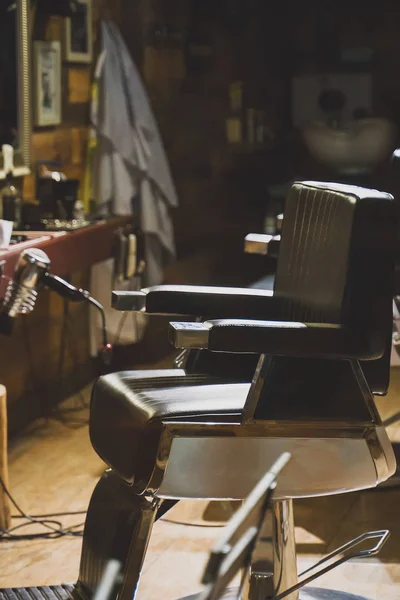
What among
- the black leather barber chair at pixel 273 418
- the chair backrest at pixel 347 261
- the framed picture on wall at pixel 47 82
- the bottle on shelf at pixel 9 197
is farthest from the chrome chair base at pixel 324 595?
the framed picture on wall at pixel 47 82

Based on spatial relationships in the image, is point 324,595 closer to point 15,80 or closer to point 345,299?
point 345,299

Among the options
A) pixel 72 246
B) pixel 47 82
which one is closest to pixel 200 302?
pixel 72 246

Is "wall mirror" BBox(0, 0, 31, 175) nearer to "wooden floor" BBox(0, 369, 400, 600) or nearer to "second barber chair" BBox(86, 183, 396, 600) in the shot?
"wooden floor" BBox(0, 369, 400, 600)

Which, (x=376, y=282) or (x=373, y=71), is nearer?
(x=376, y=282)

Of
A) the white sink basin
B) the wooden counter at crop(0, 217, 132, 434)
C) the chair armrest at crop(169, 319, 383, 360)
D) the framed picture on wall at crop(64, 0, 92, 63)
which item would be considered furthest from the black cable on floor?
the white sink basin

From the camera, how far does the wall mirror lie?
3525 mm

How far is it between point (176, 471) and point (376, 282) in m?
0.55

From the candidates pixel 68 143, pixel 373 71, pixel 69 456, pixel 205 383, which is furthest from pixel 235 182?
pixel 205 383

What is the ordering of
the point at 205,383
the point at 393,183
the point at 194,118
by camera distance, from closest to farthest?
the point at 205,383 < the point at 393,183 < the point at 194,118

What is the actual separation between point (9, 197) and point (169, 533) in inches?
55.7

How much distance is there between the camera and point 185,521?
9.26 feet

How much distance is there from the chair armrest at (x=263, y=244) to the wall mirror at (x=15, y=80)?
1.01m

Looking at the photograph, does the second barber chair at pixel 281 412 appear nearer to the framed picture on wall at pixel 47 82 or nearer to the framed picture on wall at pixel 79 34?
the framed picture on wall at pixel 47 82

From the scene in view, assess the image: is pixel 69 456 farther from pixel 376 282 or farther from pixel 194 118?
pixel 194 118
